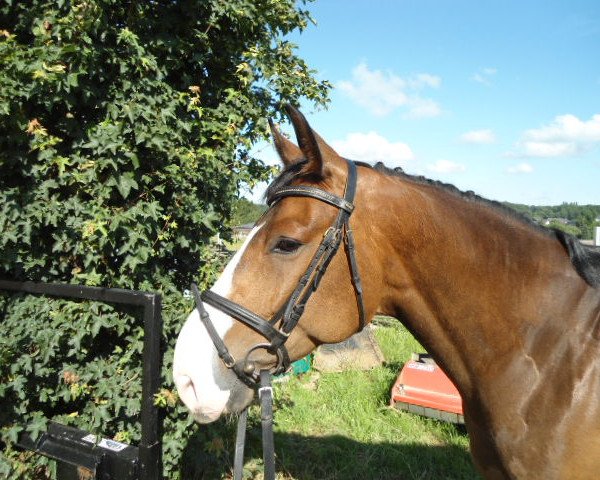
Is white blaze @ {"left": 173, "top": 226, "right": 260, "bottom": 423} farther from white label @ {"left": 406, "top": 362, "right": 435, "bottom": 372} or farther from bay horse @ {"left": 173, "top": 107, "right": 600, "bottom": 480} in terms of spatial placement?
white label @ {"left": 406, "top": 362, "right": 435, "bottom": 372}

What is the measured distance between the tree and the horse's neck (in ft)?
4.96

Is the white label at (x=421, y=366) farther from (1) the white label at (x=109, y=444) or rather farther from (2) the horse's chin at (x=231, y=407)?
(2) the horse's chin at (x=231, y=407)

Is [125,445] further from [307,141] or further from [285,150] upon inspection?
[307,141]

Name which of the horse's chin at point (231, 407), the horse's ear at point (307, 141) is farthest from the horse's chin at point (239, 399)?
the horse's ear at point (307, 141)

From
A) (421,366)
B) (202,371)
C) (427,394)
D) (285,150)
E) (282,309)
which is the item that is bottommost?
(427,394)

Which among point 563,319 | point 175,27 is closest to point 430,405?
A: point 563,319

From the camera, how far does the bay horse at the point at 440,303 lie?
1.72 m

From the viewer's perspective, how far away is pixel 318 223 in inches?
70.5

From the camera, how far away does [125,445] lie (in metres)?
2.48

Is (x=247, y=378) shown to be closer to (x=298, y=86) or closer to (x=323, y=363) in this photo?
(x=298, y=86)

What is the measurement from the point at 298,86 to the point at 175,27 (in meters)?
1.02

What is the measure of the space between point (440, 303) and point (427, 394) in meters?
3.10

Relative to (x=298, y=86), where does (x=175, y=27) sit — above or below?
above

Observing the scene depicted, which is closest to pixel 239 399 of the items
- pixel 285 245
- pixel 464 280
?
pixel 285 245
